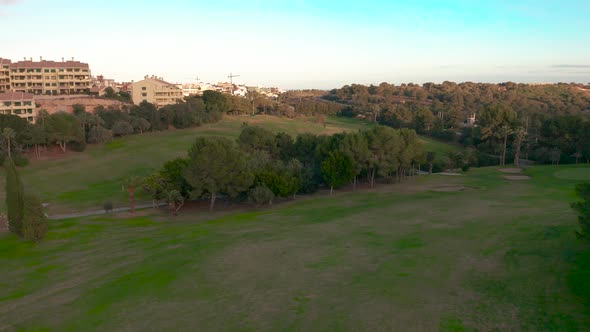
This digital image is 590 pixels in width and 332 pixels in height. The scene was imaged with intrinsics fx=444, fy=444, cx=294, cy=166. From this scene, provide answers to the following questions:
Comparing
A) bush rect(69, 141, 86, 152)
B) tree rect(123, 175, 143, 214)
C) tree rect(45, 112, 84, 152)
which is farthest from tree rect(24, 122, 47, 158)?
tree rect(123, 175, 143, 214)

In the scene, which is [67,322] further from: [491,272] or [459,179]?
[459,179]

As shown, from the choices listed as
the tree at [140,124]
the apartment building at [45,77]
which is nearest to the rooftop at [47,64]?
the apartment building at [45,77]

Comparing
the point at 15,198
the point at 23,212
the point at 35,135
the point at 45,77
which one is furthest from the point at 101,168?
the point at 45,77

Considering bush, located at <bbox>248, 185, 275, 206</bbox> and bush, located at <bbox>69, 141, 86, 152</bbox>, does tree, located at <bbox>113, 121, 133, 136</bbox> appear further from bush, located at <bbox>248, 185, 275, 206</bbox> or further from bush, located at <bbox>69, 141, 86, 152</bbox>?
bush, located at <bbox>248, 185, 275, 206</bbox>

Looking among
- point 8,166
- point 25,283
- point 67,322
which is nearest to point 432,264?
point 67,322

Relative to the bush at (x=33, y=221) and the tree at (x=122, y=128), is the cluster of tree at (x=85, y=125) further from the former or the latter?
the bush at (x=33, y=221)
